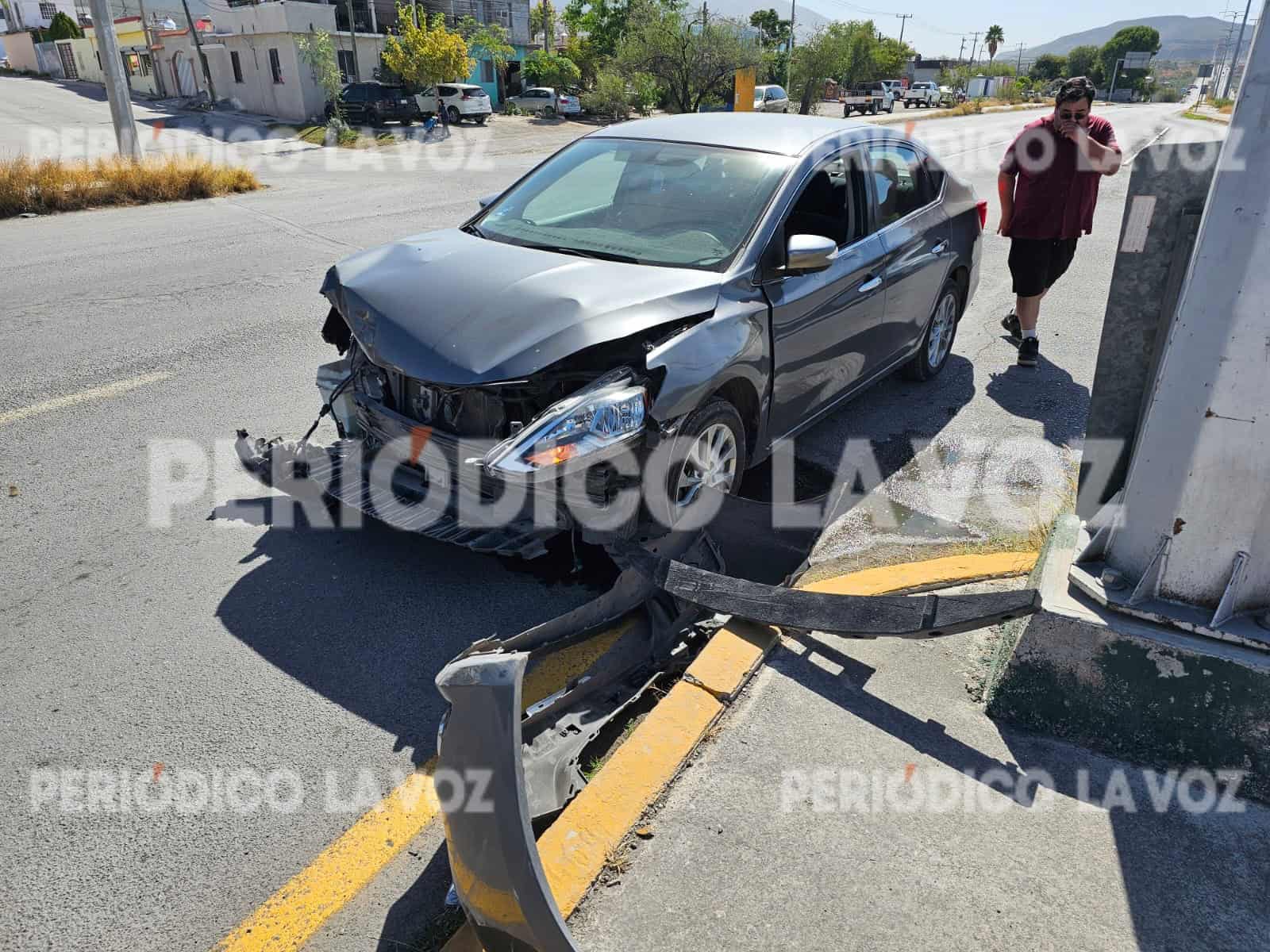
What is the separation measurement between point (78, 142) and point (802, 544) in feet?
105

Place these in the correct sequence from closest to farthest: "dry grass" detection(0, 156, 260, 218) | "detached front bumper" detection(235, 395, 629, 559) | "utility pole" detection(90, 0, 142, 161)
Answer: "detached front bumper" detection(235, 395, 629, 559), "dry grass" detection(0, 156, 260, 218), "utility pole" detection(90, 0, 142, 161)

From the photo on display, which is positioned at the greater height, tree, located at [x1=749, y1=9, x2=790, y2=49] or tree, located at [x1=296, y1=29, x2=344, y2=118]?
tree, located at [x1=749, y1=9, x2=790, y2=49]

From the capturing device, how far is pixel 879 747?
2834 mm

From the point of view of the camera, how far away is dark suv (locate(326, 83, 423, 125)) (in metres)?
33.4

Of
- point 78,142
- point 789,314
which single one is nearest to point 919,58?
point 78,142

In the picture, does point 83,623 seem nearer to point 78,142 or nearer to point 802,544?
point 802,544

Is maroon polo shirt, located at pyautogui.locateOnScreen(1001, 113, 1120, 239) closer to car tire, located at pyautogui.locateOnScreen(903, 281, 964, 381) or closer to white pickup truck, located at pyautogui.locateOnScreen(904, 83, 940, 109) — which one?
car tire, located at pyautogui.locateOnScreen(903, 281, 964, 381)

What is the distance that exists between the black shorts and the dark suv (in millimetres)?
31402

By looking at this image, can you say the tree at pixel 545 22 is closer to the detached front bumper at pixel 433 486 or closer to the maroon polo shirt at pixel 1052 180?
the maroon polo shirt at pixel 1052 180

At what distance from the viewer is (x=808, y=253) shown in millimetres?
3988

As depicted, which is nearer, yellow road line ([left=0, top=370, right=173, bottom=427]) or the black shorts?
yellow road line ([left=0, top=370, right=173, bottom=427])

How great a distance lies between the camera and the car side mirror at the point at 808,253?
3988 mm

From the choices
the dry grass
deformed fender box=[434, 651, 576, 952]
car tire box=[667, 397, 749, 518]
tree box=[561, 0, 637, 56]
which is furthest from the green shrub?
deformed fender box=[434, 651, 576, 952]

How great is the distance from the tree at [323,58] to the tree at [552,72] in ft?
43.6
